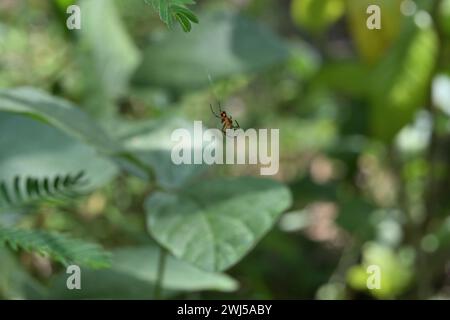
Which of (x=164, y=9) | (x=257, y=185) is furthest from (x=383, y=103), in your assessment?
(x=164, y=9)

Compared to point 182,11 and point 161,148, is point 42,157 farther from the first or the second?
point 182,11

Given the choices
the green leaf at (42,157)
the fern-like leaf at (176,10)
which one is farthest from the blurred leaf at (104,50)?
the fern-like leaf at (176,10)

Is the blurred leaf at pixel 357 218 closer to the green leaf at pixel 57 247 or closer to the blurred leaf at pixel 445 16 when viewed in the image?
the blurred leaf at pixel 445 16

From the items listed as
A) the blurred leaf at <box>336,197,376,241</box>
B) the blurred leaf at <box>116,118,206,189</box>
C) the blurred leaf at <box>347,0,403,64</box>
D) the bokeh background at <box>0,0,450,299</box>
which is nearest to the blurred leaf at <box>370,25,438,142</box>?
the bokeh background at <box>0,0,450,299</box>

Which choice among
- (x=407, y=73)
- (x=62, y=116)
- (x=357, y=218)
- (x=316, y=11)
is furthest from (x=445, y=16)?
(x=62, y=116)

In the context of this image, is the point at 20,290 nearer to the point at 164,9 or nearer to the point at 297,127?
the point at 164,9

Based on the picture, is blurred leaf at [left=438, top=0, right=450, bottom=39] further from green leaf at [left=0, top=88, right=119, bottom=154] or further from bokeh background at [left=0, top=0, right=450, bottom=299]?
green leaf at [left=0, top=88, right=119, bottom=154]
